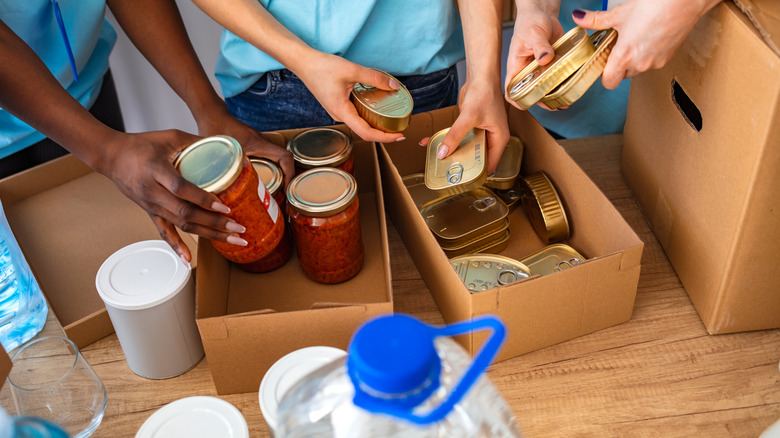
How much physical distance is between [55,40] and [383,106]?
0.78 m

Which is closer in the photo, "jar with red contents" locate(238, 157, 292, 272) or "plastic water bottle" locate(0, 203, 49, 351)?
"plastic water bottle" locate(0, 203, 49, 351)

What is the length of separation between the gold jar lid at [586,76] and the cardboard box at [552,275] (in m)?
0.19

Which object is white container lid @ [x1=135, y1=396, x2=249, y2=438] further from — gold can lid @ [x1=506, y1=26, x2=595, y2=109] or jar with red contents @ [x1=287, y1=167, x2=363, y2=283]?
gold can lid @ [x1=506, y1=26, x2=595, y2=109]

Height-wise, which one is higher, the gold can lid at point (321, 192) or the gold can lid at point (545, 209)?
the gold can lid at point (321, 192)

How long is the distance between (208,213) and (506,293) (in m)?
0.44

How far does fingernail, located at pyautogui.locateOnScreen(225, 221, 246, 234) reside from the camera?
2.86ft

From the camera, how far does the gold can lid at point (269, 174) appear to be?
1056mm

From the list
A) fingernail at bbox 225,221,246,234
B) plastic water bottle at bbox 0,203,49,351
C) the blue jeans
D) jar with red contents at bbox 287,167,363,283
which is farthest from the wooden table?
the blue jeans

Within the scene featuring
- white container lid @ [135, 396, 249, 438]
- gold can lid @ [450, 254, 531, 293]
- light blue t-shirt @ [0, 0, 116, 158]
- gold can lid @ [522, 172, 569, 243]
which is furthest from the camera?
light blue t-shirt @ [0, 0, 116, 158]

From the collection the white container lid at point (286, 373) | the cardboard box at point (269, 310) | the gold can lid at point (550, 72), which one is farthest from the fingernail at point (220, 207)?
A: the gold can lid at point (550, 72)

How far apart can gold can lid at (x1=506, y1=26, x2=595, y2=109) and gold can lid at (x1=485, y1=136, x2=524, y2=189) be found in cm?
20

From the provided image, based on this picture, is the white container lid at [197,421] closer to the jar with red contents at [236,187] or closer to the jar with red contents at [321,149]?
the jar with red contents at [236,187]

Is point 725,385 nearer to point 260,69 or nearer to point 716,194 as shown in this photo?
point 716,194

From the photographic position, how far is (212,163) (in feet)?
2.89
